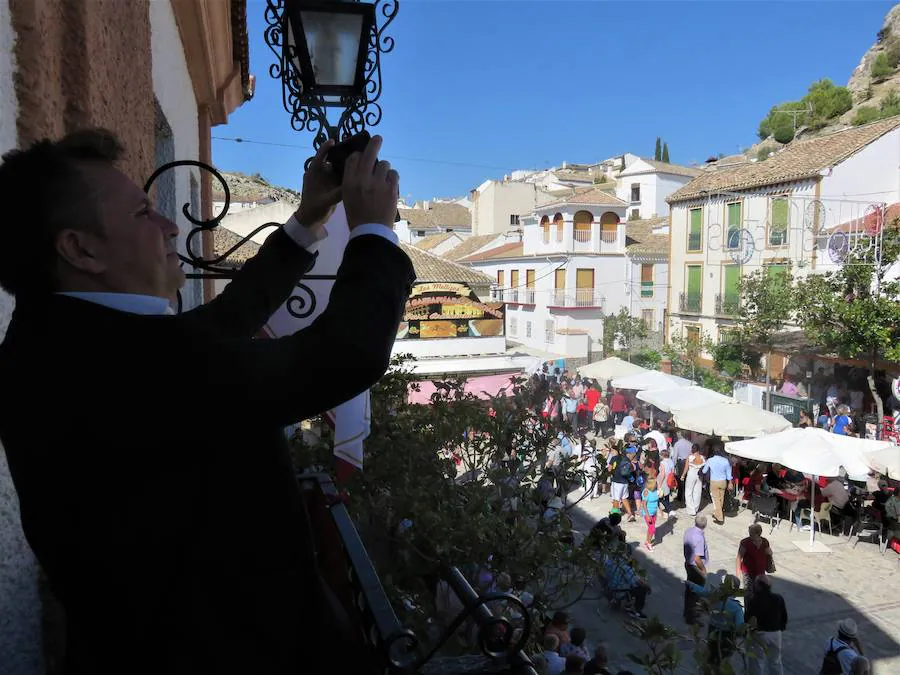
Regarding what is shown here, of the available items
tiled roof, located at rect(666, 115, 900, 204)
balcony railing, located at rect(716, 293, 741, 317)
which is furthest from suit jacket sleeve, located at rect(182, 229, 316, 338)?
balcony railing, located at rect(716, 293, 741, 317)

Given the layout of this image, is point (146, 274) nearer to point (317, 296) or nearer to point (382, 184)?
point (382, 184)

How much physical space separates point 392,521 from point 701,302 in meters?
28.6

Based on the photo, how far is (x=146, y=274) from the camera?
127 cm

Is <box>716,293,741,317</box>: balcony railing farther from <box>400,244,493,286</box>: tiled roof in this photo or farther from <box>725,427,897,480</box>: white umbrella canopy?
<box>725,427,897,480</box>: white umbrella canopy

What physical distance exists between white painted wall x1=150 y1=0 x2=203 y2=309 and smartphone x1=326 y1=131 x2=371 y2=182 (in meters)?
3.03

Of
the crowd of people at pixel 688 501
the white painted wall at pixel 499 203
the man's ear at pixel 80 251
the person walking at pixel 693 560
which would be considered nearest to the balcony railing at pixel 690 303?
the crowd of people at pixel 688 501

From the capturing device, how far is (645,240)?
38.9m

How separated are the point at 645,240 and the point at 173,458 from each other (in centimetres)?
3970

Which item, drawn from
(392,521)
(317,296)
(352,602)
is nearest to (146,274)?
(352,602)

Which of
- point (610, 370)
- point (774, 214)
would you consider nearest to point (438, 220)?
point (774, 214)

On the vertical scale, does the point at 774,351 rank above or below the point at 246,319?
below

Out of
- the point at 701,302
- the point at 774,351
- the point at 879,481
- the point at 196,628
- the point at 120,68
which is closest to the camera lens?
the point at 196,628

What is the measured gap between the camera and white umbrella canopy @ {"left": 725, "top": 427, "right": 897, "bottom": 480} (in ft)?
35.3

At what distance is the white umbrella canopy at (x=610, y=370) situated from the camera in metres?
19.6
